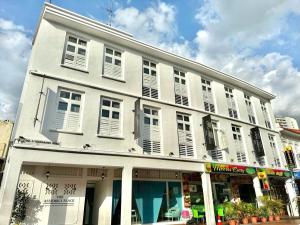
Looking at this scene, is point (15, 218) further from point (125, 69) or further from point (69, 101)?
point (125, 69)

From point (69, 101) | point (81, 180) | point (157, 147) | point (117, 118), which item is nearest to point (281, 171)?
point (157, 147)

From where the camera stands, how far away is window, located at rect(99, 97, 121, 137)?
34.7 ft

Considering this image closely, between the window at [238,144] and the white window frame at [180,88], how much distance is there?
15.6ft

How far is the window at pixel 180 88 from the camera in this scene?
45.9 ft

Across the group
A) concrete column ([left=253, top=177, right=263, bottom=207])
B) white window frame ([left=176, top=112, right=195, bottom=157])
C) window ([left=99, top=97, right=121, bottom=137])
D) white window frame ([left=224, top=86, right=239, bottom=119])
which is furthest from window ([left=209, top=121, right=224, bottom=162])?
window ([left=99, top=97, right=121, bottom=137])

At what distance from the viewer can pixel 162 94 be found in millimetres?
13180

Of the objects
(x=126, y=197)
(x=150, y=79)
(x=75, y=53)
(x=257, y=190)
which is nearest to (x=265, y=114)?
(x=257, y=190)

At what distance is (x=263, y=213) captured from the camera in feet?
44.0

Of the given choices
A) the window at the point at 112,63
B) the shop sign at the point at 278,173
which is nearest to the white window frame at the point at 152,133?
the window at the point at 112,63

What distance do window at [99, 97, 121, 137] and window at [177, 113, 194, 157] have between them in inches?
158

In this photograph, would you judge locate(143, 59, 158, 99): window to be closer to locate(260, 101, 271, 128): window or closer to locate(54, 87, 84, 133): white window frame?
locate(54, 87, 84, 133): white window frame

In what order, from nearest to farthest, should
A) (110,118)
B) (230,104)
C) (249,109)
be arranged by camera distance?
(110,118), (230,104), (249,109)

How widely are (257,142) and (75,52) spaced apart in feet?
47.6

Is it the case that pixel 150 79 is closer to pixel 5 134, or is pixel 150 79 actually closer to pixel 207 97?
pixel 207 97
